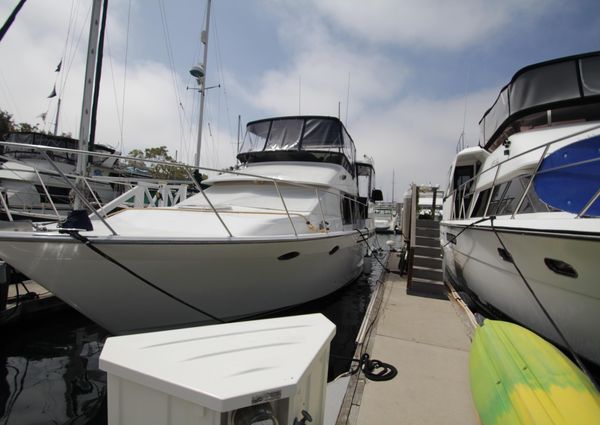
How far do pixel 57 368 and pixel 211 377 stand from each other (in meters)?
3.88

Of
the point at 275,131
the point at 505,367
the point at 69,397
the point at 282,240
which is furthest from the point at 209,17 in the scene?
the point at 505,367

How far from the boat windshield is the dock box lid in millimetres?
6020

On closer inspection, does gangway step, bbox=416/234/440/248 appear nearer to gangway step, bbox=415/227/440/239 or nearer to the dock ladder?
the dock ladder

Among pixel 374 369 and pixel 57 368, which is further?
pixel 57 368

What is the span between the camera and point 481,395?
2.49 metres

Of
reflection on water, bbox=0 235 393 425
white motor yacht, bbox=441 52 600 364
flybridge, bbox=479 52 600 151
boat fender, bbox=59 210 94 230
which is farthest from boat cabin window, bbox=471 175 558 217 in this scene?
boat fender, bbox=59 210 94 230

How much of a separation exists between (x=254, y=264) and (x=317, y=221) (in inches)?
78.0

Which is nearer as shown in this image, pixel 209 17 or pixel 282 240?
pixel 282 240

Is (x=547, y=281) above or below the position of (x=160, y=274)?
above

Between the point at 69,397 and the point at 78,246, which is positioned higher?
the point at 78,246

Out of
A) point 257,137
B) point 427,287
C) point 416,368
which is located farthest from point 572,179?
point 257,137

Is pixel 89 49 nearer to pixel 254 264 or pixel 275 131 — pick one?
pixel 275 131

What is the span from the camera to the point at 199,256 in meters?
3.64

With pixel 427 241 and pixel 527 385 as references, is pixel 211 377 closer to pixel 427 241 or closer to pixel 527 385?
pixel 527 385
